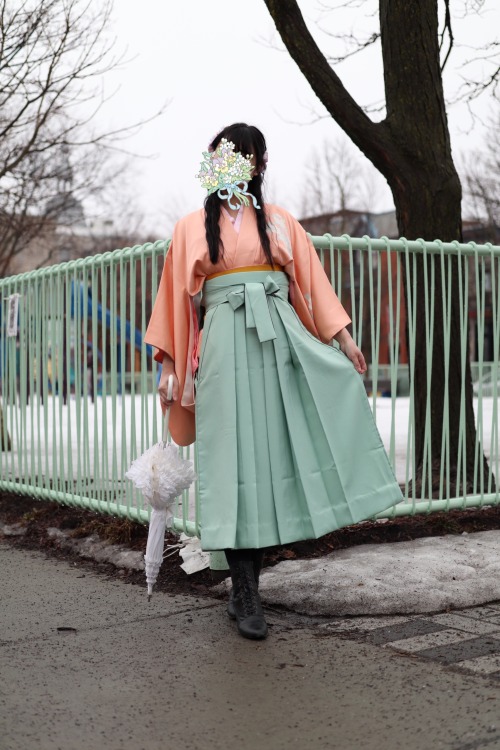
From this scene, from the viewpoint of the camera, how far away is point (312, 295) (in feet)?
13.4

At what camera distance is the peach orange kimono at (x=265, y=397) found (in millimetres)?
3764

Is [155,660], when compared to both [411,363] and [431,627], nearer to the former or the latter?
[431,627]

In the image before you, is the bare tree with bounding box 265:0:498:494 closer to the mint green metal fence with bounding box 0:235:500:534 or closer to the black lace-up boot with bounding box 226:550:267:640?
the mint green metal fence with bounding box 0:235:500:534

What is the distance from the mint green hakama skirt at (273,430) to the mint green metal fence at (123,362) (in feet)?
3.40

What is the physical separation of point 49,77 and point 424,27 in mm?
6319

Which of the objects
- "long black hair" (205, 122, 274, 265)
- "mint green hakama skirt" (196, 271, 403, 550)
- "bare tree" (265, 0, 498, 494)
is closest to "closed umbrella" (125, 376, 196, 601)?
"mint green hakama skirt" (196, 271, 403, 550)

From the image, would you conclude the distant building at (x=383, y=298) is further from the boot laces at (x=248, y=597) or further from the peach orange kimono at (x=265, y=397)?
the boot laces at (x=248, y=597)

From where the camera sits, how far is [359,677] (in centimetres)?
326

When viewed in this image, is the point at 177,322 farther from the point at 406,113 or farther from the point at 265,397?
the point at 406,113

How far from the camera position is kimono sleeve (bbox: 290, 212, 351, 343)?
4.01 meters

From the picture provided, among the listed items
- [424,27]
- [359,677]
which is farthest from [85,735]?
Result: [424,27]

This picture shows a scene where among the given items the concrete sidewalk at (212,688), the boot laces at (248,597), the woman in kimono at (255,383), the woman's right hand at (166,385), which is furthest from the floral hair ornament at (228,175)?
the concrete sidewalk at (212,688)

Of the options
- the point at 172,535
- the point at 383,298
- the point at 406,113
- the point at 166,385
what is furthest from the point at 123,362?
the point at 406,113

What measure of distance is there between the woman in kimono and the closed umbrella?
0.11 m
